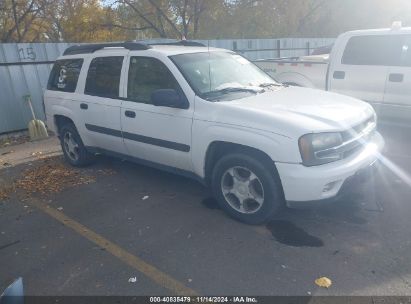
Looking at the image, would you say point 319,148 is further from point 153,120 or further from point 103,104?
point 103,104

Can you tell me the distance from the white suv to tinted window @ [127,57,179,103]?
0.04 ft

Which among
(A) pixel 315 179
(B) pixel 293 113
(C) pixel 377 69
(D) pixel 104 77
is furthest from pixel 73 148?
(C) pixel 377 69

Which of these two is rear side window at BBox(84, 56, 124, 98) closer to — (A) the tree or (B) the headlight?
(B) the headlight

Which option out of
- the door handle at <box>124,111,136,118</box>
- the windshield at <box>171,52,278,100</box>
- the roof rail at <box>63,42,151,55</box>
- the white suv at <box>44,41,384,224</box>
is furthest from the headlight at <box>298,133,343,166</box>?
the roof rail at <box>63,42,151,55</box>

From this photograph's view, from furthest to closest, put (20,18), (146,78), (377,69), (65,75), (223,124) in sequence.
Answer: (20,18), (377,69), (65,75), (146,78), (223,124)

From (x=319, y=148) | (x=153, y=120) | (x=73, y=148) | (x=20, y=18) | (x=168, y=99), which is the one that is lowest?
(x=73, y=148)

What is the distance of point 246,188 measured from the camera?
3.73 m

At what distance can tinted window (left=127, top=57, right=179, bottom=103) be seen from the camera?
4173 millimetres

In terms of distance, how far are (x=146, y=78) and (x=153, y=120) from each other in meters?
0.56

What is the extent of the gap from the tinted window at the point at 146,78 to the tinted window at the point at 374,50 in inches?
152

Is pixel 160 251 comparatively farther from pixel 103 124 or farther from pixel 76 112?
pixel 76 112

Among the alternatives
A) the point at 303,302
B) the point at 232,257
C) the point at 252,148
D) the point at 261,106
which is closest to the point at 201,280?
the point at 232,257

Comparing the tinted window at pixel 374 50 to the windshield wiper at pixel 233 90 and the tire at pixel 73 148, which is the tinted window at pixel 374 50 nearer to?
the windshield wiper at pixel 233 90

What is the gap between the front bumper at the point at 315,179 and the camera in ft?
10.6
